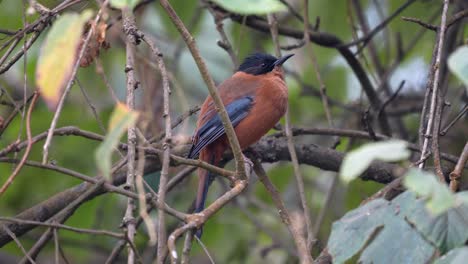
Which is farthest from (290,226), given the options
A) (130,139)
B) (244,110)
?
(244,110)

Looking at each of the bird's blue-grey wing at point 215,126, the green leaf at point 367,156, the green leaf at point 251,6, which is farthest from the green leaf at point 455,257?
the bird's blue-grey wing at point 215,126

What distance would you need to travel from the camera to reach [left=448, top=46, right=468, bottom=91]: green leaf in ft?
5.94

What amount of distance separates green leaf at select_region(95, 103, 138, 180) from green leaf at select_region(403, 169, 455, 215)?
0.64 m

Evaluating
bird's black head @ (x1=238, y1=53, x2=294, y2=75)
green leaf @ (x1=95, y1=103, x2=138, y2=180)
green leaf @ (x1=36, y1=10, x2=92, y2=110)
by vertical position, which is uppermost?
bird's black head @ (x1=238, y1=53, x2=294, y2=75)

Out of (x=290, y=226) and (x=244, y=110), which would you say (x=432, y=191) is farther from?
(x=244, y=110)

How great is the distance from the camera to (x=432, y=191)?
5.81ft

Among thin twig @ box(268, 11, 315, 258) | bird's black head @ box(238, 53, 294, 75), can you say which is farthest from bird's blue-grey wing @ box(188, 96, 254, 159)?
thin twig @ box(268, 11, 315, 258)

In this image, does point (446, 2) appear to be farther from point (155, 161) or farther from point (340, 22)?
point (340, 22)

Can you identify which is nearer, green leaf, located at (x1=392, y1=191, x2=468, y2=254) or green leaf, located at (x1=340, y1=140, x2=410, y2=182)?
green leaf, located at (x1=340, y1=140, x2=410, y2=182)

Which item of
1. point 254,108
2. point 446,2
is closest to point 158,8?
point 254,108

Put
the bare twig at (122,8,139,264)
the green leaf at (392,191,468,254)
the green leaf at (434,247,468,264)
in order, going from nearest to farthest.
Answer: the green leaf at (434,247,468,264), the green leaf at (392,191,468,254), the bare twig at (122,8,139,264)

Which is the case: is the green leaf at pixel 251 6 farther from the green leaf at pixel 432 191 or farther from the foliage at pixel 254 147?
the foliage at pixel 254 147

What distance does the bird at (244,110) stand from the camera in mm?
4816

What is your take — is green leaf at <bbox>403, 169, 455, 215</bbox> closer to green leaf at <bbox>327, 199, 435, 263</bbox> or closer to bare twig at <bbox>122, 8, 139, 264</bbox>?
green leaf at <bbox>327, 199, 435, 263</bbox>
